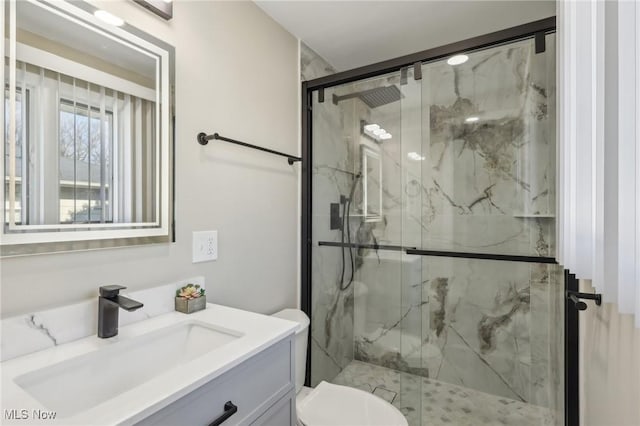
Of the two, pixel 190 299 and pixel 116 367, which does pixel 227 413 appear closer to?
pixel 116 367

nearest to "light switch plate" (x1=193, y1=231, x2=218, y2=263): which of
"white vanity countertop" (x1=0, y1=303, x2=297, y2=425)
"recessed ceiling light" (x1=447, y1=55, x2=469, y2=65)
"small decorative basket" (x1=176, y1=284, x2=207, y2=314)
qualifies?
"small decorative basket" (x1=176, y1=284, x2=207, y2=314)

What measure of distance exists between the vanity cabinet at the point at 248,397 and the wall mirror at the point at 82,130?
613 millimetres

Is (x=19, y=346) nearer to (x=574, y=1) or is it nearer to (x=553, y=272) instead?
(x=574, y=1)

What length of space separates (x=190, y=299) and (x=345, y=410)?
33.8 inches

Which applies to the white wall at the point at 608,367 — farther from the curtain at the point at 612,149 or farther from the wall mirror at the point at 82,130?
the wall mirror at the point at 82,130

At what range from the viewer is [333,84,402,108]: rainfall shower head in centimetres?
189

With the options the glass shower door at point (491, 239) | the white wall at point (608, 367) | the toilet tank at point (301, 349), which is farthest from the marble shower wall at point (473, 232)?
the toilet tank at point (301, 349)

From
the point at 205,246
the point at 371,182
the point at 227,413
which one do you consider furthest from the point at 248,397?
the point at 371,182

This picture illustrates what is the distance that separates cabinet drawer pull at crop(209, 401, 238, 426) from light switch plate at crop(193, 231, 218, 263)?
67cm

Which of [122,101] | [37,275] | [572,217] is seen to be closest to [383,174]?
[572,217]

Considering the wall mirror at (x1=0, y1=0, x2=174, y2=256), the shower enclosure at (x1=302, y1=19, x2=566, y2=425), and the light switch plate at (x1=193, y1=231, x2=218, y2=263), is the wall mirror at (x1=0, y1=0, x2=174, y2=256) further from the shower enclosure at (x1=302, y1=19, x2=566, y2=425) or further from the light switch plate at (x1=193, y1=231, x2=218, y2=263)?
the shower enclosure at (x1=302, y1=19, x2=566, y2=425)

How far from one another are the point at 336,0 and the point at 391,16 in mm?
356

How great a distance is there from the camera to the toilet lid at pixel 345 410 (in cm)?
136

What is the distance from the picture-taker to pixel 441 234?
6.29 feet
